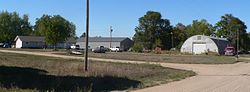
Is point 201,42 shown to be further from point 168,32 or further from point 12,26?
point 12,26

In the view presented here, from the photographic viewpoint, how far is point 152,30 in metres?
135

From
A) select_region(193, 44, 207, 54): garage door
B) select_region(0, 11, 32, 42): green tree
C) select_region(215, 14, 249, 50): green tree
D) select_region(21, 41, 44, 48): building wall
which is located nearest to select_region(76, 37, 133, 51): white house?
select_region(21, 41, 44, 48): building wall

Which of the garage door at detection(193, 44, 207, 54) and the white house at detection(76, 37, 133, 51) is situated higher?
the white house at detection(76, 37, 133, 51)

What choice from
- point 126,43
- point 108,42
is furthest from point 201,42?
point 126,43

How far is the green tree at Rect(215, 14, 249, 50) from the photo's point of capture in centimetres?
13700

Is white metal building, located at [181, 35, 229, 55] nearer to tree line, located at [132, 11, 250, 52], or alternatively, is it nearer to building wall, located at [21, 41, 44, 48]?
tree line, located at [132, 11, 250, 52]

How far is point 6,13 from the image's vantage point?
505 feet

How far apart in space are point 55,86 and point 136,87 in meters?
3.73

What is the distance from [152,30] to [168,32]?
19.7 feet

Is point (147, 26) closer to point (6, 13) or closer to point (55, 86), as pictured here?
point (6, 13)

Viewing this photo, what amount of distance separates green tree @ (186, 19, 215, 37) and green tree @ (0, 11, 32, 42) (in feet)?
193

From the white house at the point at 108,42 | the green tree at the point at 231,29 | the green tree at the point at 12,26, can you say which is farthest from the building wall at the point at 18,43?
the green tree at the point at 231,29

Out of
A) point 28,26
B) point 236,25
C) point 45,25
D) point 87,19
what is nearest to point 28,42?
point 28,26

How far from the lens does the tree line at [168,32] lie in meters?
133
